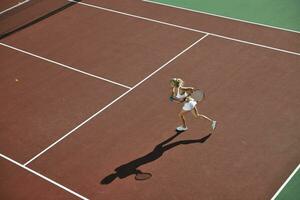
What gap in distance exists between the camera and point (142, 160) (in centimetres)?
1305

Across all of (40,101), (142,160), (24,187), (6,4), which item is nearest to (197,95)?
(142,160)

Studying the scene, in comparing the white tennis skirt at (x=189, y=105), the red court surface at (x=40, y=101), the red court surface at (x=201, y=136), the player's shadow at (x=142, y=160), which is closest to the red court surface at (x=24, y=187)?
the red court surface at (x=201, y=136)

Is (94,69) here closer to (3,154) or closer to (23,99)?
(23,99)

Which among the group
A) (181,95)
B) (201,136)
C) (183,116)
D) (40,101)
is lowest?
(40,101)

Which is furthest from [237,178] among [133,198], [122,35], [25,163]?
[122,35]

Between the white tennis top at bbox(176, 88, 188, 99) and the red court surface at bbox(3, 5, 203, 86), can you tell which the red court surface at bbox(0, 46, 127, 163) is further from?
the white tennis top at bbox(176, 88, 188, 99)

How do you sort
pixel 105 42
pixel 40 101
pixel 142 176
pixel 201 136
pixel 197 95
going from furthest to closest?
pixel 105 42
pixel 40 101
pixel 201 136
pixel 197 95
pixel 142 176

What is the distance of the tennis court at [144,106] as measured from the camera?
40.8ft

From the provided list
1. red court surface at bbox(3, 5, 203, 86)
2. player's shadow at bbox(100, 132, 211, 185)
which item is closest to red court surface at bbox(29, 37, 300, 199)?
player's shadow at bbox(100, 132, 211, 185)

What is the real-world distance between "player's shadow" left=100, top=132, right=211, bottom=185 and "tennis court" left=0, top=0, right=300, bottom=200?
0.12 feet

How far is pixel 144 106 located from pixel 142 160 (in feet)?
7.92

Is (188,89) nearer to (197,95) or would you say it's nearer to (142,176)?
(197,95)

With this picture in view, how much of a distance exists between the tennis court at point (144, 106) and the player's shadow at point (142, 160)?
0.04 m

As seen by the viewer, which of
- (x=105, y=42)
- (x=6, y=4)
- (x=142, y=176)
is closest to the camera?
(x=142, y=176)
